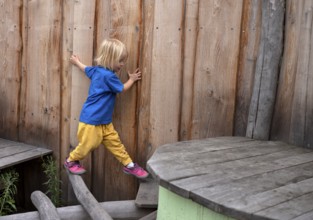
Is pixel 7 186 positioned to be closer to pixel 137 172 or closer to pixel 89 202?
pixel 89 202

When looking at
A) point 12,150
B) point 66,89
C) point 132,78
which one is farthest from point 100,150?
point 12,150

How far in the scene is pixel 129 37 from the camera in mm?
3297

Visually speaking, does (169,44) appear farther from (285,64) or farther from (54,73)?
(54,73)

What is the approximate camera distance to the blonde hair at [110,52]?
3182 millimetres

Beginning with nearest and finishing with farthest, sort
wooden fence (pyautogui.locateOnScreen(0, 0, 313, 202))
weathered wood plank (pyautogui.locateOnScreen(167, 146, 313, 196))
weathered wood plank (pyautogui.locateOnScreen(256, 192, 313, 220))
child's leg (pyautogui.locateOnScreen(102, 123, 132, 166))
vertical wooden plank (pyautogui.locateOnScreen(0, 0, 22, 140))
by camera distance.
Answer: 1. weathered wood plank (pyautogui.locateOnScreen(256, 192, 313, 220))
2. weathered wood plank (pyautogui.locateOnScreen(167, 146, 313, 196))
3. wooden fence (pyautogui.locateOnScreen(0, 0, 313, 202))
4. child's leg (pyautogui.locateOnScreen(102, 123, 132, 166))
5. vertical wooden plank (pyautogui.locateOnScreen(0, 0, 22, 140))

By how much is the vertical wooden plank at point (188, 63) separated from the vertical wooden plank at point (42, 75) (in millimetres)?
1212

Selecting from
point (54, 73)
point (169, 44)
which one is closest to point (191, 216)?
point (169, 44)

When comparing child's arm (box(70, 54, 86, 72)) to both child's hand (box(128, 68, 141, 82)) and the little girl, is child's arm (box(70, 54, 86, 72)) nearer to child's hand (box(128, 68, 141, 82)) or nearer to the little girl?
the little girl

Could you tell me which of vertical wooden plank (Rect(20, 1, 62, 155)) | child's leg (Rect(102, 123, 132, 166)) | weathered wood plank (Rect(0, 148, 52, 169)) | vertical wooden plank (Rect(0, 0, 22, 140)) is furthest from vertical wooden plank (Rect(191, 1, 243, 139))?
vertical wooden plank (Rect(0, 0, 22, 140))

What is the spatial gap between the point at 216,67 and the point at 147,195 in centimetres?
102

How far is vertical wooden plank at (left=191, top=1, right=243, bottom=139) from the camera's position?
2898mm

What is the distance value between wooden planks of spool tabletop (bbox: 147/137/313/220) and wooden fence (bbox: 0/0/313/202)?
0.35m

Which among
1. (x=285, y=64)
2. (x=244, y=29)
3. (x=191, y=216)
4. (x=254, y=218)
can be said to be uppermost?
(x=244, y=29)

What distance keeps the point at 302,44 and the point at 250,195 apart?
123 centimetres
